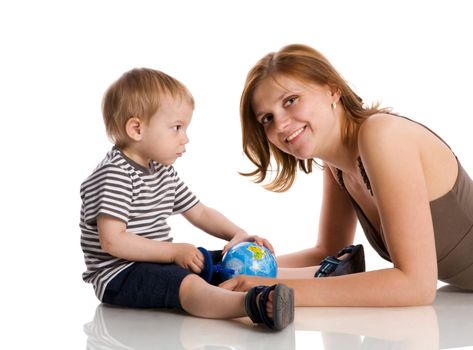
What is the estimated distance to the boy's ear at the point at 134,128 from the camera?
3512 millimetres

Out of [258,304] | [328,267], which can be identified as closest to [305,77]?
[328,267]

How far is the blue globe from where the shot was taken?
3.54m

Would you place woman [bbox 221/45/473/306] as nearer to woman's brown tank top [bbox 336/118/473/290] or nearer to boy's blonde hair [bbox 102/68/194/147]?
woman's brown tank top [bbox 336/118/473/290]

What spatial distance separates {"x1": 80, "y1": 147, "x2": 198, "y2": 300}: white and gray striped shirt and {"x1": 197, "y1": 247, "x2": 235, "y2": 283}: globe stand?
0.85ft

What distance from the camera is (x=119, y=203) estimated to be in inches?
134

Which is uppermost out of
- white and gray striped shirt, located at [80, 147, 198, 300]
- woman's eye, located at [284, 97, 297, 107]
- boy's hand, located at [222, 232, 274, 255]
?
woman's eye, located at [284, 97, 297, 107]

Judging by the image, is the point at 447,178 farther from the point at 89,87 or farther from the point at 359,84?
the point at 89,87

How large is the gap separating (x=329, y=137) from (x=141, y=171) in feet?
2.73

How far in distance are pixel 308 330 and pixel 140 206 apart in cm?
95

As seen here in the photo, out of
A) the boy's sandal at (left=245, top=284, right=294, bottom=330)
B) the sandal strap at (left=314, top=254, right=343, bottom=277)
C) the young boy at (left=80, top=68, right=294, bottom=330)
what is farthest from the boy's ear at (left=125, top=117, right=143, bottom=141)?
the sandal strap at (left=314, top=254, right=343, bottom=277)

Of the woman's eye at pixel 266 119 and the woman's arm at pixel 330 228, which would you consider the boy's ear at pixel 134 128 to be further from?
the woman's arm at pixel 330 228

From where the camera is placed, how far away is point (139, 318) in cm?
336

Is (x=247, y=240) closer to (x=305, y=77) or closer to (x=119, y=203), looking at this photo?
(x=119, y=203)

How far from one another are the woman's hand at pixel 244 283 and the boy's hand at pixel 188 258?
153 millimetres
